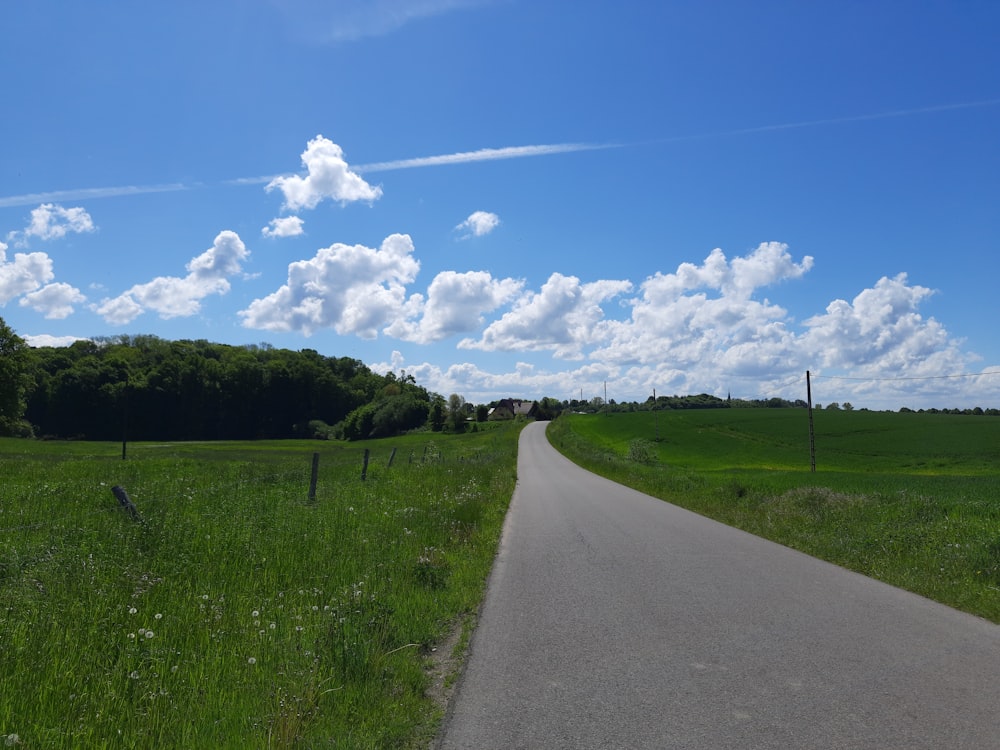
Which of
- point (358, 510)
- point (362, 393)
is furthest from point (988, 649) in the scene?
point (362, 393)

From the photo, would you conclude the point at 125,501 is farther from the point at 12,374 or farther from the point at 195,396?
the point at 195,396

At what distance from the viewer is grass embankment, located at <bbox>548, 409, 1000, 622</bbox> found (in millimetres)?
9984

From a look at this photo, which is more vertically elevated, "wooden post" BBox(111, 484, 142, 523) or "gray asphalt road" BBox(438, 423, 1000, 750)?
"wooden post" BBox(111, 484, 142, 523)

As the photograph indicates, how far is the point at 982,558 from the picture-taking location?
9.92 m

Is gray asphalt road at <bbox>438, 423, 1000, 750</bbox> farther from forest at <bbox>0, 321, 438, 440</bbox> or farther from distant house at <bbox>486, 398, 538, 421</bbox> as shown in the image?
distant house at <bbox>486, 398, 538, 421</bbox>

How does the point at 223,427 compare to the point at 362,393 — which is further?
the point at 362,393

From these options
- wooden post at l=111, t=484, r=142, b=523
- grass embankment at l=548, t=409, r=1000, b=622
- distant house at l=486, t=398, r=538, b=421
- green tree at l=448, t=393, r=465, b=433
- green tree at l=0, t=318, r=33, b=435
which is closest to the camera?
wooden post at l=111, t=484, r=142, b=523

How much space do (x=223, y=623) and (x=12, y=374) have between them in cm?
6522

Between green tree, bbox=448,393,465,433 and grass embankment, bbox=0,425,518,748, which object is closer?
grass embankment, bbox=0,425,518,748

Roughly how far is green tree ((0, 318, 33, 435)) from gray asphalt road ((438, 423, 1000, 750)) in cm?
6314

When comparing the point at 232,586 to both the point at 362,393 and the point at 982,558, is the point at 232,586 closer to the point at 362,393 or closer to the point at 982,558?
the point at 982,558

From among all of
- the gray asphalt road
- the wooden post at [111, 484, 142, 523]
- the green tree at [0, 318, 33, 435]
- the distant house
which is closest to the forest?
the green tree at [0, 318, 33, 435]

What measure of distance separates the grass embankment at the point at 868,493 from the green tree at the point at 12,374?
158 ft

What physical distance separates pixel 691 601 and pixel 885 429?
7544 centimetres
